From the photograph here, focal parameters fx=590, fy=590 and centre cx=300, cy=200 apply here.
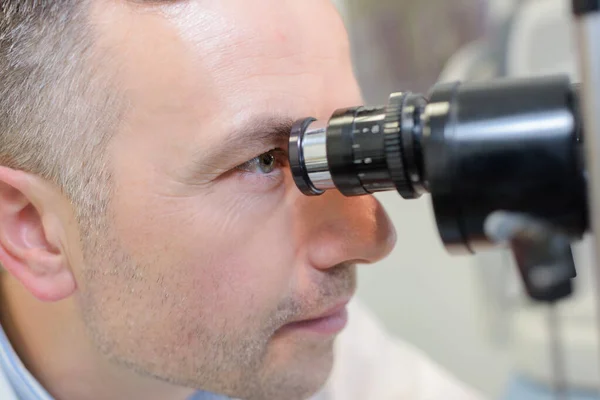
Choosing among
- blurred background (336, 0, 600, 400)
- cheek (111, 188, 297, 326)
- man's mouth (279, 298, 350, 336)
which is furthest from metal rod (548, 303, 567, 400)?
cheek (111, 188, 297, 326)

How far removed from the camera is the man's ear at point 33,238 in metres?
0.70

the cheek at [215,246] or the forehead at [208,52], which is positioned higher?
the forehead at [208,52]

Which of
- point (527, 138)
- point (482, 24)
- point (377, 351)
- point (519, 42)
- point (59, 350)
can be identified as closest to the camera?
point (527, 138)

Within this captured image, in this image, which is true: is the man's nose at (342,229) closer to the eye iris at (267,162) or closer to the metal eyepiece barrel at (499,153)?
the eye iris at (267,162)

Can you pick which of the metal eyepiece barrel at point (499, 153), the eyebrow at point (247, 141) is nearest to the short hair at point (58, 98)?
the eyebrow at point (247, 141)

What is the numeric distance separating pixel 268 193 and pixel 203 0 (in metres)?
0.23

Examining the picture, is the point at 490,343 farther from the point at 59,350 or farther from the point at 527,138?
the point at 527,138

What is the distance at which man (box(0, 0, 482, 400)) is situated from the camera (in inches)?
25.1

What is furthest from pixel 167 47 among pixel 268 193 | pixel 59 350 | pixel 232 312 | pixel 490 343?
pixel 490 343

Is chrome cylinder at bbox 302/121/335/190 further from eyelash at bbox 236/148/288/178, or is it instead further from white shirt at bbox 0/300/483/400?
white shirt at bbox 0/300/483/400

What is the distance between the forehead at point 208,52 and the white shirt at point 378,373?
690mm

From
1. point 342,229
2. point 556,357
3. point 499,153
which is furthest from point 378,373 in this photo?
point 499,153

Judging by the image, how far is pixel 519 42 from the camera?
1324 mm

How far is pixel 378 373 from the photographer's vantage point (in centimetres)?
119
